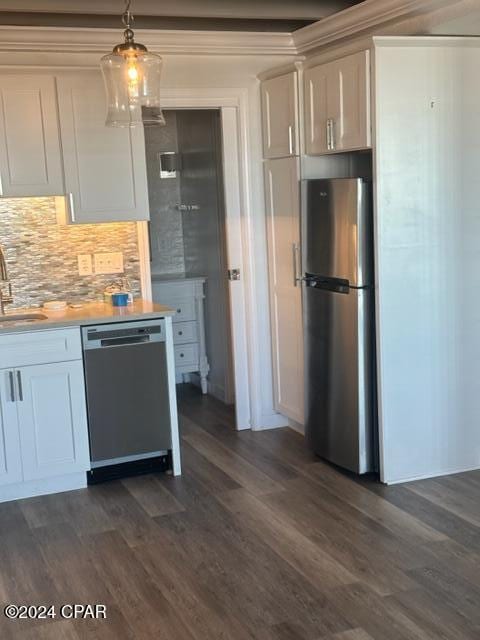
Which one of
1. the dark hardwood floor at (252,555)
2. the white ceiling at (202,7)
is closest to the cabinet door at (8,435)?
the dark hardwood floor at (252,555)

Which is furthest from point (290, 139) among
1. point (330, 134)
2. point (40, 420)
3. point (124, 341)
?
point (40, 420)

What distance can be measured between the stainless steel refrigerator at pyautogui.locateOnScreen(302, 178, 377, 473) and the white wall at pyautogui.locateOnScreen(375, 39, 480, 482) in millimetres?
116

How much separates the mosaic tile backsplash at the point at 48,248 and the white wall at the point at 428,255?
176cm

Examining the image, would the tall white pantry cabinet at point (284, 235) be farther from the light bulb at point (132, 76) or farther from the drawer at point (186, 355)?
the light bulb at point (132, 76)

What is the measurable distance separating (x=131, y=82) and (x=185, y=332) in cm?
322

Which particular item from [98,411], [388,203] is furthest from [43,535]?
[388,203]

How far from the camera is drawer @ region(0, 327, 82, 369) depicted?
414 centimetres

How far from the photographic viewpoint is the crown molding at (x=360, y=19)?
391 cm

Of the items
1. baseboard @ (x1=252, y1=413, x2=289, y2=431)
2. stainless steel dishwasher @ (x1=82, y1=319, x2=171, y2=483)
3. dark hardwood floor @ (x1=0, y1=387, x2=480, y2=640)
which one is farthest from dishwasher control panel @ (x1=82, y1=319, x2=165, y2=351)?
baseboard @ (x1=252, y1=413, x2=289, y2=431)

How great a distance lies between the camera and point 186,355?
6344 millimetres

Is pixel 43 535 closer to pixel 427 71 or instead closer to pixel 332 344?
pixel 332 344

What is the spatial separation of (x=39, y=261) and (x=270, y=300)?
1512 mm

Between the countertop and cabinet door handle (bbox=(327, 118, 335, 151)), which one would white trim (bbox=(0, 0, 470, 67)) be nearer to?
cabinet door handle (bbox=(327, 118, 335, 151))

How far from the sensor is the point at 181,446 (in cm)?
510
